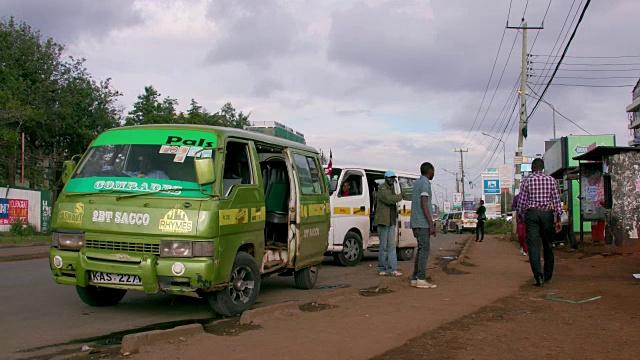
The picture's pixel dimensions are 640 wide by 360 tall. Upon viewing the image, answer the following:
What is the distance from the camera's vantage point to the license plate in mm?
5938

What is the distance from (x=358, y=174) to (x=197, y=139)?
6849mm

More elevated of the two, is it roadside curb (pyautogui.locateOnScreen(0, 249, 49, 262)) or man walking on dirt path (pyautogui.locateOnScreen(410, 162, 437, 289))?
man walking on dirt path (pyautogui.locateOnScreen(410, 162, 437, 289))

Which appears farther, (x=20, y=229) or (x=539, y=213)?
(x=20, y=229)

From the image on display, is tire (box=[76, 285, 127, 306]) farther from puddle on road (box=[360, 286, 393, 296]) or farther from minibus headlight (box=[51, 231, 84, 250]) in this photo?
puddle on road (box=[360, 286, 393, 296])

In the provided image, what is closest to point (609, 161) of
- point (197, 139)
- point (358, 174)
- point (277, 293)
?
point (358, 174)

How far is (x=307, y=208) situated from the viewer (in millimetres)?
8352

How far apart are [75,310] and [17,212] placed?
22.3 meters

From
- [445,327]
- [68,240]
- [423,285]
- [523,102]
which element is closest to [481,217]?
[523,102]

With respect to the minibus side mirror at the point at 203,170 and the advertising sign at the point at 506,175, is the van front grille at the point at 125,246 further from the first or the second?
the advertising sign at the point at 506,175

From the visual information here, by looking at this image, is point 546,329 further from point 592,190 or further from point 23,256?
point 23,256

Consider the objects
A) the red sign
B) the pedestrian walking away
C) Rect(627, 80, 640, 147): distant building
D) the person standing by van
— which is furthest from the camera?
Rect(627, 80, 640, 147): distant building

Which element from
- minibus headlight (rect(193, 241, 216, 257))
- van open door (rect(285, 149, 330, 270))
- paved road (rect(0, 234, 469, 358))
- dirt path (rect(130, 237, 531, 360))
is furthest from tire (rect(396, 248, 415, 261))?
minibus headlight (rect(193, 241, 216, 257))

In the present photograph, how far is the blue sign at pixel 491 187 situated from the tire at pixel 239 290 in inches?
1573

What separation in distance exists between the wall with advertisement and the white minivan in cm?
1932
